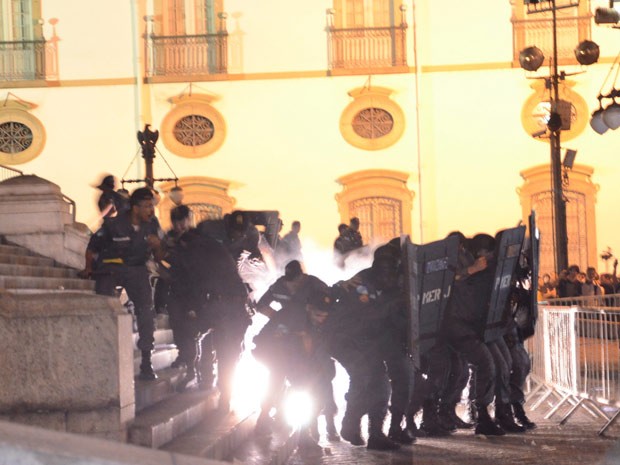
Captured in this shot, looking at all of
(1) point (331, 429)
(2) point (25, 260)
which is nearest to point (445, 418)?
(1) point (331, 429)

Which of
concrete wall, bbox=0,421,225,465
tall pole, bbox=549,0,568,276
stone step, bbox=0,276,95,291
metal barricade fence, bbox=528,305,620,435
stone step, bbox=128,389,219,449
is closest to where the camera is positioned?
concrete wall, bbox=0,421,225,465

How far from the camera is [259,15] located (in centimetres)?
3212

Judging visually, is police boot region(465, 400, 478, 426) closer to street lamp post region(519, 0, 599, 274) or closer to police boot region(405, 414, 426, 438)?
police boot region(405, 414, 426, 438)

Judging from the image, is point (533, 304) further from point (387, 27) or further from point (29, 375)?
point (387, 27)

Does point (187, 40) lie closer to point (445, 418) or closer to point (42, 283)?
point (42, 283)

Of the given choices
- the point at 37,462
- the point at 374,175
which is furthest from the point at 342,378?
the point at 374,175

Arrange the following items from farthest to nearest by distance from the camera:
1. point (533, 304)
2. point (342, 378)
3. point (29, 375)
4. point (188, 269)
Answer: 1. point (342, 378)
2. point (533, 304)
3. point (188, 269)
4. point (29, 375)

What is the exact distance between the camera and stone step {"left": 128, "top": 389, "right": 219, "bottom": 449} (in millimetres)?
7867

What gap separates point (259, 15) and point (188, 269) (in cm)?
2191

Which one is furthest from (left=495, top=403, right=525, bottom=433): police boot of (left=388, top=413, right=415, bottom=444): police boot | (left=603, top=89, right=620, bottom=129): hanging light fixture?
(left=603, top=89, right=620, bottom=129): hanging light fixture

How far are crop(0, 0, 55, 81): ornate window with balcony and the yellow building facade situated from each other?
0.03 meters

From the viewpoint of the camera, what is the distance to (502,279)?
11758 mm

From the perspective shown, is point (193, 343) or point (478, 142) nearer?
point (193, 343)

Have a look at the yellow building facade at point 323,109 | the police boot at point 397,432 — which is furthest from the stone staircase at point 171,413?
the yellow building facade at point 323,109
